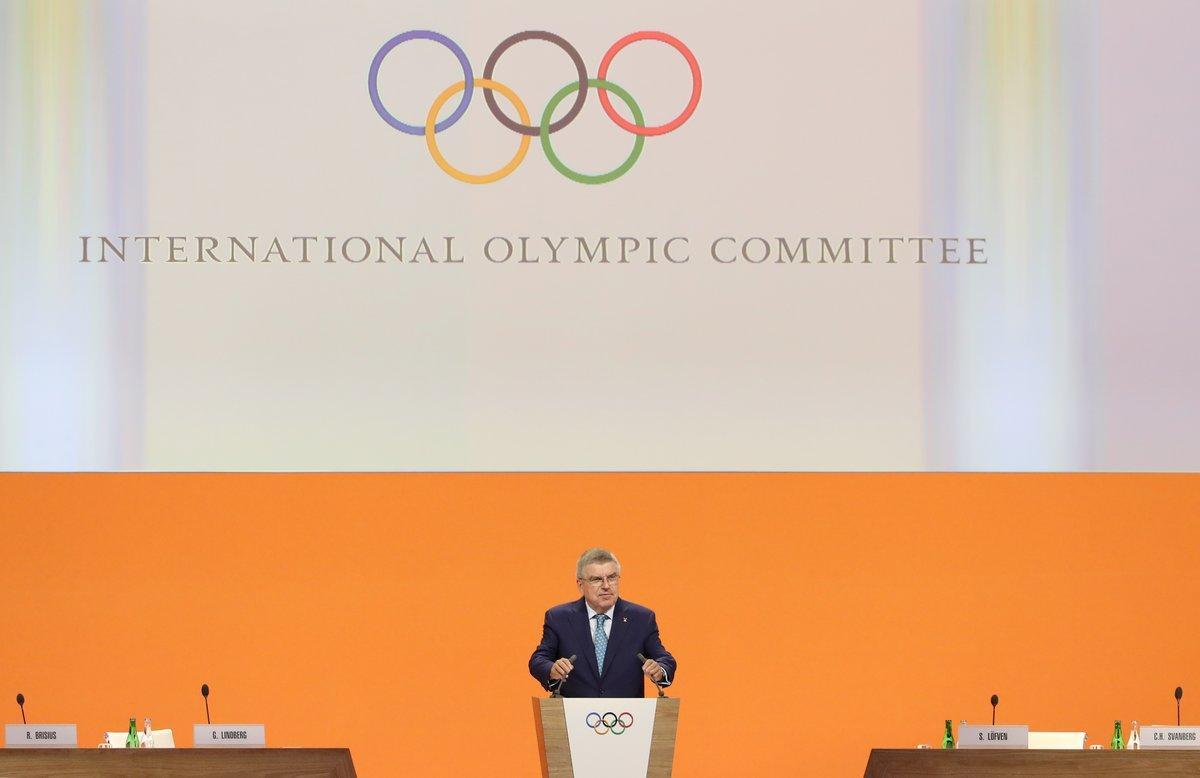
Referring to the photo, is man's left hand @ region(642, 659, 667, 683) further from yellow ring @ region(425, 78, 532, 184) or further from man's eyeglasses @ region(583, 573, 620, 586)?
yellow ring @ region(425, 78, 532, 184)

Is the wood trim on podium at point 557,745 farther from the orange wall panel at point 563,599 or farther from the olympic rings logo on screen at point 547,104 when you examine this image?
the olympic rings logo on screen at point 547,104

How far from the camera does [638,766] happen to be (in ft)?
14.8

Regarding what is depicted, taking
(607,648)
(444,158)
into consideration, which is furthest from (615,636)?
(444,158)

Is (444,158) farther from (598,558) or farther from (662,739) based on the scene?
(662,739)

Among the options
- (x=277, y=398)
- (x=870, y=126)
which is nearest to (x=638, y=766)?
(x=277, y=398)

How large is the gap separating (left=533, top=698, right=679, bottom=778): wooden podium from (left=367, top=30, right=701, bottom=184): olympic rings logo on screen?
7.89 feet

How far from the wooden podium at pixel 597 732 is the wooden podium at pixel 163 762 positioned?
630mm

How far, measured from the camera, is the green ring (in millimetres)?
6297

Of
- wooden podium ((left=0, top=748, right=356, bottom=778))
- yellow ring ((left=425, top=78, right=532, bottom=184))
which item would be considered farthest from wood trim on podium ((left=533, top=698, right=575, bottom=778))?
yellow ring ((left=425, top=78, right=532, bottom=184))

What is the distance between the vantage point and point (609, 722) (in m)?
4.52

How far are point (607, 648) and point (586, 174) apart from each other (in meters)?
1.92

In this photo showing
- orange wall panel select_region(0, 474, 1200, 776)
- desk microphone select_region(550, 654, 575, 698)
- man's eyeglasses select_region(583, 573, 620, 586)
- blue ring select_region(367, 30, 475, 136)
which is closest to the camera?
desk microphone select_region(550, 654, 575, 698)

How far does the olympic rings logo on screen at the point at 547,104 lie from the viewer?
628 cm

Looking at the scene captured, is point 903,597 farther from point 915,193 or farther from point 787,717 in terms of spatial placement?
point 915,193
